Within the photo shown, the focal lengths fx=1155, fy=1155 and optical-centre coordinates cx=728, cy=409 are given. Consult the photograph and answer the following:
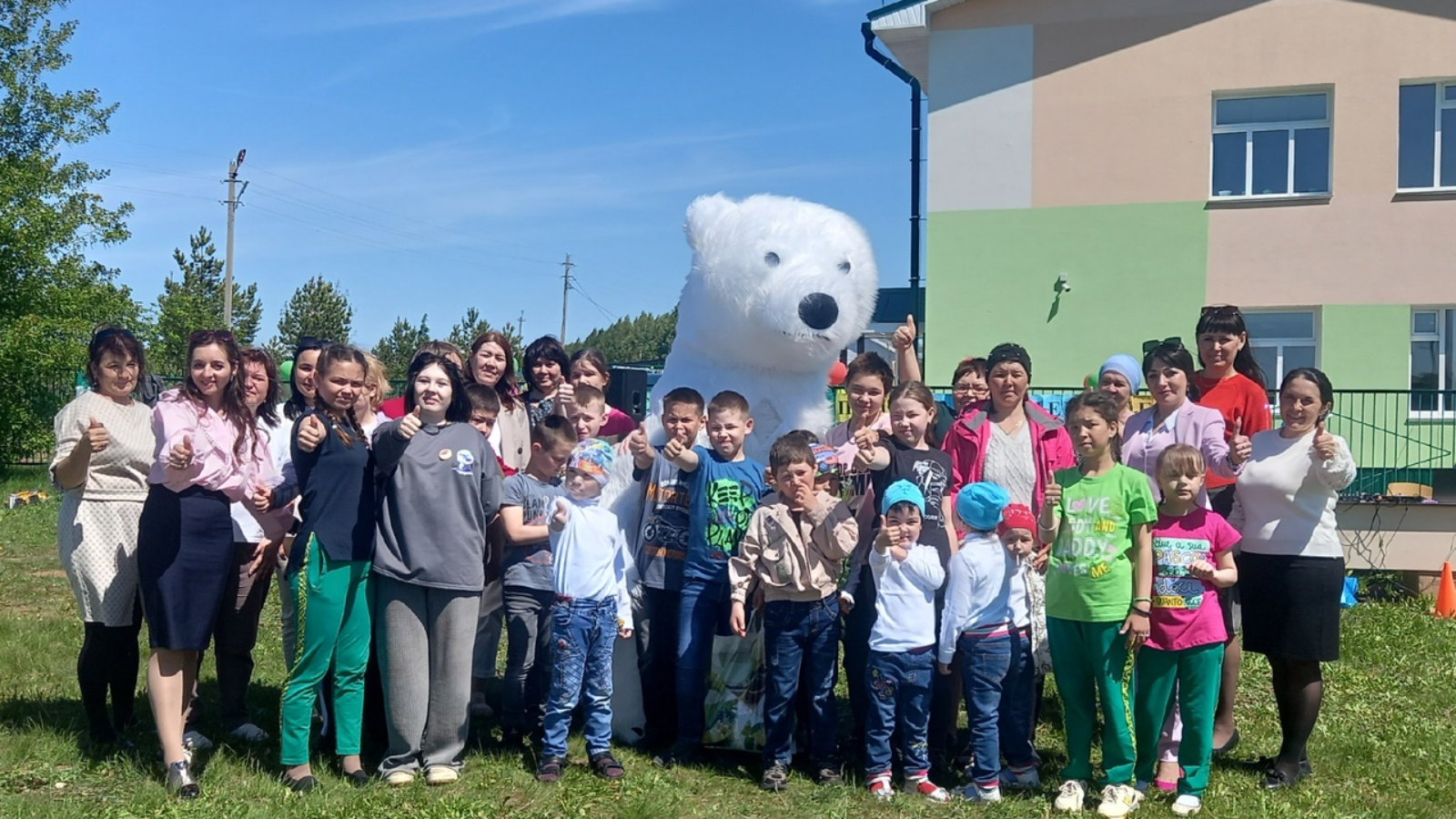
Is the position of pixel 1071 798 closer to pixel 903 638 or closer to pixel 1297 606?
pixel 903 638

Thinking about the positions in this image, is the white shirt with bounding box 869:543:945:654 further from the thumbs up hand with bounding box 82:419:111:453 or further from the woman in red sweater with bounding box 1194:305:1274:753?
the thumbs up hand with bounding box 82:419:111:453

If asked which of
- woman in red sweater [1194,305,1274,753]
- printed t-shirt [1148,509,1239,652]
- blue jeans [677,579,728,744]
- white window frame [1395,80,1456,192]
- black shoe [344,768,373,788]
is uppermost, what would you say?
white window frame [1395,80,1456,192]

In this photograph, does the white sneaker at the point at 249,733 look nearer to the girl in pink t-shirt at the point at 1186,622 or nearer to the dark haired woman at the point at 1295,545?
the girl in pink t-shirt at the point at 1186,622

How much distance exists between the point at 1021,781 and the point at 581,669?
1.74 m

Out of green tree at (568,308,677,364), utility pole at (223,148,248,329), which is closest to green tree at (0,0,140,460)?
utility pole at (223,148,248,329)

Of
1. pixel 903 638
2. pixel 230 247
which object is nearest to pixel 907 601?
pixel 903 638

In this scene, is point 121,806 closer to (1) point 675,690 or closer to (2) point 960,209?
(1) point 675,690

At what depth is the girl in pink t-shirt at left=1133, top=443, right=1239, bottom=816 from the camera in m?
4.16

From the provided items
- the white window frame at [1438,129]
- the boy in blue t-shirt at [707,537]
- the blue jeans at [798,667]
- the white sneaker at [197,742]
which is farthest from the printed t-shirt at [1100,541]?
the white window frame at [1438,129]

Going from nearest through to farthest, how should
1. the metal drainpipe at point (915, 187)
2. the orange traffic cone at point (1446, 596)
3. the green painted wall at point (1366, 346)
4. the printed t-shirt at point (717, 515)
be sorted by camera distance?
the printed t-shirt at point (717, 515) < the orange traffic cone at point (1446, 596) < the green painted wall at point (1366, 346) < the metal drainpipe at point (915, 187)

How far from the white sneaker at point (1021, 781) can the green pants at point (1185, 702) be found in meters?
0.39

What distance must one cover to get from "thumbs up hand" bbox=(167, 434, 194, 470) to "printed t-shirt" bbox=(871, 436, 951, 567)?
252cm

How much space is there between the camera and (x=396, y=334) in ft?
140

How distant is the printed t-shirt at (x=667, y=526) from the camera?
184 inches
